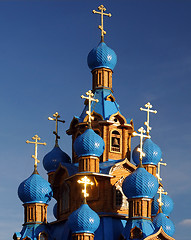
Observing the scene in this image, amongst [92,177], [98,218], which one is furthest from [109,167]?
[98,218]

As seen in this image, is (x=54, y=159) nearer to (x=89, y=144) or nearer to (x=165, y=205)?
(x=89, y=144)

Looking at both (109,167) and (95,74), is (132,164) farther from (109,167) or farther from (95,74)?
(95,74)

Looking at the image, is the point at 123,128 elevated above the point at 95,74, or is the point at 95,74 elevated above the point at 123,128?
the point at 95,74

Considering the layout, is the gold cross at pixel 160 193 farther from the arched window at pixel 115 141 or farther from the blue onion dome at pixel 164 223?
the arched window at pixel 115 141

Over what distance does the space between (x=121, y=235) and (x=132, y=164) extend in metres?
2.89

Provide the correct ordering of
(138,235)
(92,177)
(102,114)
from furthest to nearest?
(102,114) < (92,177) < (138,235)

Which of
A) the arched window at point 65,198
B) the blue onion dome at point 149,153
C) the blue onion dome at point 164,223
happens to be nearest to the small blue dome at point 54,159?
the arched window at point 65,198

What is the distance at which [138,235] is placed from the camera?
25.2 meters

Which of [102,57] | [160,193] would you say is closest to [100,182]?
[160,193]

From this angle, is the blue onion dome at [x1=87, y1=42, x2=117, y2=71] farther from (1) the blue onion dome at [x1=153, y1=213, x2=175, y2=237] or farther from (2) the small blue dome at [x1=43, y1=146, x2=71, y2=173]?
(1) the blue onion dome at [x1=153, y1=213, x2=175, y2=237]

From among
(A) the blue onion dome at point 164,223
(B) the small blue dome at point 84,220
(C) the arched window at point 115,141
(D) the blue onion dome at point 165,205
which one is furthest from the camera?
(D) the blue onion dome at point 165,205

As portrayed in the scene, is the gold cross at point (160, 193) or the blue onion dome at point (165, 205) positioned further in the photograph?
the blue onion dome at point (165, 205)

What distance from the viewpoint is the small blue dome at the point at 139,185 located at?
1007 inches

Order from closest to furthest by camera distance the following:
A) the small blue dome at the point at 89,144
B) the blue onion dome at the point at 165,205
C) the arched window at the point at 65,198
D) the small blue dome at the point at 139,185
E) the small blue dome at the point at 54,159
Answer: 1. the small blue dome at the point at 139,185
2. the small blue dome at the point at 89,144
3. the arched window at the point at 65,198
4. the blue onion dome at the point at 165,205
5. the small blue dome at the point at 54,159
